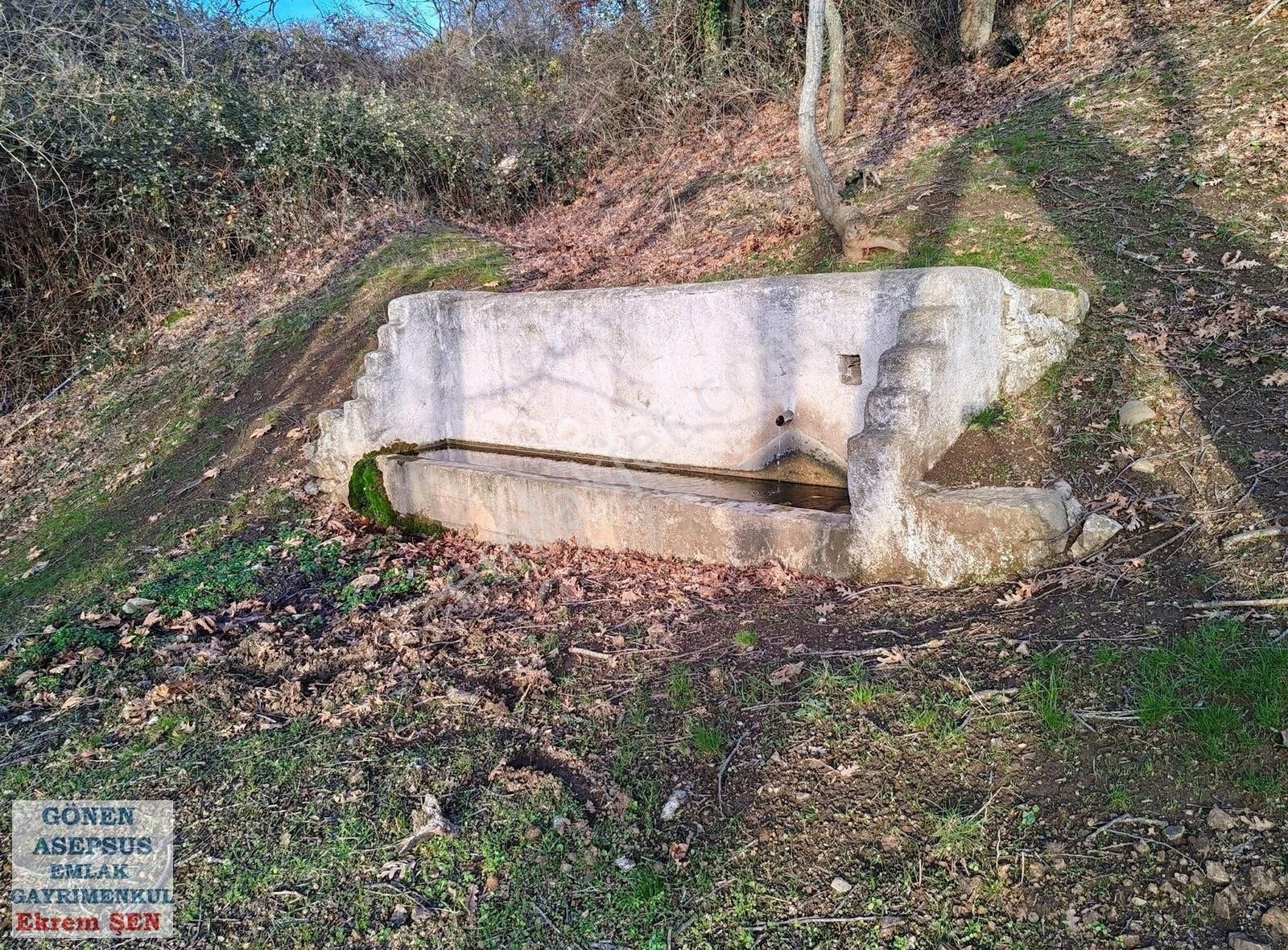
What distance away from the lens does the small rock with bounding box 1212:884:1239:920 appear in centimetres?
230

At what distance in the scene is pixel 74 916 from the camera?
309 cm

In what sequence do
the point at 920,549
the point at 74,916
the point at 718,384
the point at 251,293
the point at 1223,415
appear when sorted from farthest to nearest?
the point at 251,293 < the point at 718,384 < the point at 1223,415 < the point at 920,549 < the point at 74,916

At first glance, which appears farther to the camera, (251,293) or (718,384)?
(251,293)

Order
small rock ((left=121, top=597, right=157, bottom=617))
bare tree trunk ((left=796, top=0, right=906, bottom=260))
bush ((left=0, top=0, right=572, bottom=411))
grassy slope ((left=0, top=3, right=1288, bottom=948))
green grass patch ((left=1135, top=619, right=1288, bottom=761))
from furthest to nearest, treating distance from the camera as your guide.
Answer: bush ((left=0, top=0, right=572, bottom=411)), bare tree trunk ((left=796, top=0, right=906, bottom=260)), small rock ((left=121, top=597, right=157, bottom=617)), green grass patch ((left=1135, top=619, right=1288, bottom=761)), grassy slope ((left=0, top=3, right=1288, bottom=948))

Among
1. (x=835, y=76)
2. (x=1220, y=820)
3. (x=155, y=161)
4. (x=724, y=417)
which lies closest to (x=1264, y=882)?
(x=1220, y=820)

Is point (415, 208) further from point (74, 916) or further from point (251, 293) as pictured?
point (74, 916)

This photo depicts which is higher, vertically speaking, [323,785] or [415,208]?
[415,208]

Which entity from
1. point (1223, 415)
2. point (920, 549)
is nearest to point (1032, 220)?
point (1223, 415)

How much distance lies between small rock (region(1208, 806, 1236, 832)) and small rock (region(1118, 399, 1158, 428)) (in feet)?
9.87

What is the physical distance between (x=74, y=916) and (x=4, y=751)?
4.77 ft

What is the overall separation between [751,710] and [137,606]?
4.39 meters

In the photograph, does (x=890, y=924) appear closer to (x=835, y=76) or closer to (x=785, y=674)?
(x=785, y=674)

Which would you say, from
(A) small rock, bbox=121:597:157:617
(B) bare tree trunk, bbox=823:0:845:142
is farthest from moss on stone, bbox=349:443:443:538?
(B) bare tree trunk, bbox=823:0:845:142

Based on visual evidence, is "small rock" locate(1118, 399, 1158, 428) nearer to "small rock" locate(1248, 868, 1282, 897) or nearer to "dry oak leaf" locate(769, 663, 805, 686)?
"dry oak leaf" locate(769, 663, 805, 686)
